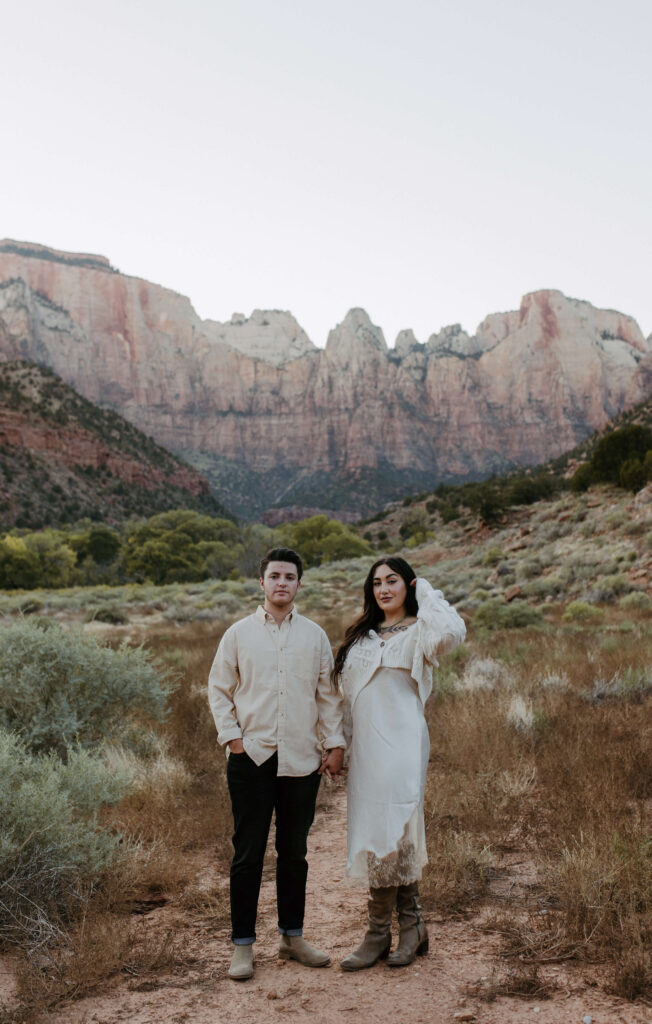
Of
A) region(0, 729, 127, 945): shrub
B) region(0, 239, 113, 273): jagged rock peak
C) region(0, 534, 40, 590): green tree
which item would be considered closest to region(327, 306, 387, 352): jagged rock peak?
region(0, 239, 113, 273): jagged rock peak

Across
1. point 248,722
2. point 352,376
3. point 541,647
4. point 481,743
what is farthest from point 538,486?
point 352,376

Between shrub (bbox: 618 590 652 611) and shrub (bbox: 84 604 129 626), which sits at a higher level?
shrub (bbox: 618 590 652 611)

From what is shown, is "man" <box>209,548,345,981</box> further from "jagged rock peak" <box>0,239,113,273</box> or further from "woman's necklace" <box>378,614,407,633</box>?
"jagged rock peak" <box>0,239,113,273</box>

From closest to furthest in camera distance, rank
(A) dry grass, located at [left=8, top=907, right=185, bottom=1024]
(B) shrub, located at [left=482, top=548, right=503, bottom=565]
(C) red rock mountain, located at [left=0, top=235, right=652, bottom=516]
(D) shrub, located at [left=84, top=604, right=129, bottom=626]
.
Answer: (A) dry grass, located at [left=8, top=907, right=185, bottom=1024] → (D) shrub, located at [left=84, top=604, right=129, bottom=626] → (B) shrub, located at [left=482, top=548, right=503, bottom=565] → (C) red rock mountain, located at [left=0, top=235, right=652, bottom=516]

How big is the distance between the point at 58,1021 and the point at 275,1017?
87cm

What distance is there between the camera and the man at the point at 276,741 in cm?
316

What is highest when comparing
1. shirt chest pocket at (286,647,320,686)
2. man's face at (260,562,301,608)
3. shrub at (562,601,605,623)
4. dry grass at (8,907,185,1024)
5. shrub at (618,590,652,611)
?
man's face at (260,562,301,608)

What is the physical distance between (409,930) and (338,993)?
1.37 ft

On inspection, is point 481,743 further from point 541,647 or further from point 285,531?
point 285,531

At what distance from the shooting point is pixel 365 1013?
277 cm

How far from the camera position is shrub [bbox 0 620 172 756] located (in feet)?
18.9

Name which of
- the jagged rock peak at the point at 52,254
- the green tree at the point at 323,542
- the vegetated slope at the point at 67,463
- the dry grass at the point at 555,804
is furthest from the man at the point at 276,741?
the jagged rock peak at the point at 52,254

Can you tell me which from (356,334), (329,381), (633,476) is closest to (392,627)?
(633,476)

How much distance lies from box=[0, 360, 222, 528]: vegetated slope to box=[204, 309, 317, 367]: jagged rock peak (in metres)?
106
